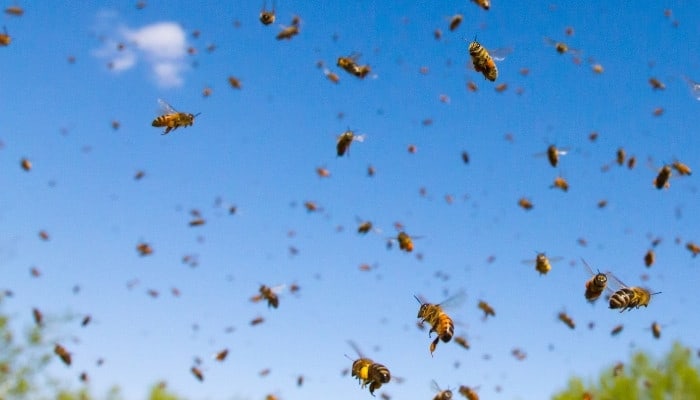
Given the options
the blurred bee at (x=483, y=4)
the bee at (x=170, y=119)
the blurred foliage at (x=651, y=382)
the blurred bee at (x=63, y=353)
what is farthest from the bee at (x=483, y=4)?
the blurred foliage at (x=651, y=382)

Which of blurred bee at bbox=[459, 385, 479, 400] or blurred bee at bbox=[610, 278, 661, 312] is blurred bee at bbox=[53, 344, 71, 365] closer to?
blurred bee at bbox=[459, 385, 479, 400]

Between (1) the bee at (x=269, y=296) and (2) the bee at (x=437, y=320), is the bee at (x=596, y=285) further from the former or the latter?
(1) the bee at (x=269, y=296)

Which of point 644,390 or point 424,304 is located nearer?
point 424,304

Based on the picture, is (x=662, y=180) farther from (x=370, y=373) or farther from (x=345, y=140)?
(x=370, y=373)

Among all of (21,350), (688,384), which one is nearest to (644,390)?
(688,384)

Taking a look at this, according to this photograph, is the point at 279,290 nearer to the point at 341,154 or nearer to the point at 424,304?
the point at 341,154
